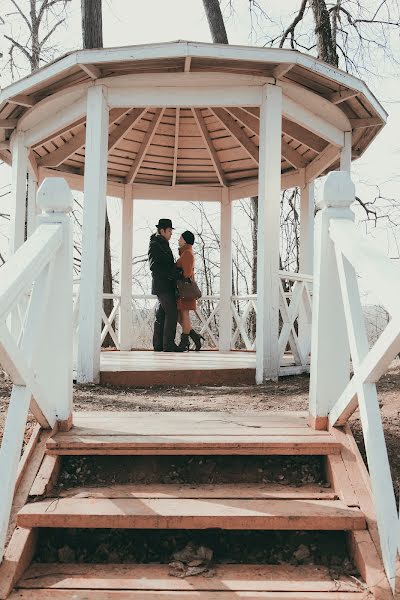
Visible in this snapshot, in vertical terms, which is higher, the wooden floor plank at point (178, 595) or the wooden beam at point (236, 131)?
the wooden beam at point (236, 131)

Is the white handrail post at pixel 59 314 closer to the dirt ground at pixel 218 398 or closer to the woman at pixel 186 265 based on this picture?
the dirt ground at pixel 218 398

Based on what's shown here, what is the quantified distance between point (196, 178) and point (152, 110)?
199cm

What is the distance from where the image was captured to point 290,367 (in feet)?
21.9

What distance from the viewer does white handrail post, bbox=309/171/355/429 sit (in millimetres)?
3266

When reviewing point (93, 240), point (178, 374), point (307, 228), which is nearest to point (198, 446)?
point (178, 374)

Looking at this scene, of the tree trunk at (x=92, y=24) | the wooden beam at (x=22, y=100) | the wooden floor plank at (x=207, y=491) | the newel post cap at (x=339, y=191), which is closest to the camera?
the wooden floor plank at (x=207, y=491)

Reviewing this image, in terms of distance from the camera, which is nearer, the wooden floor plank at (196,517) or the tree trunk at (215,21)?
the wooden floor plank at (196,517)

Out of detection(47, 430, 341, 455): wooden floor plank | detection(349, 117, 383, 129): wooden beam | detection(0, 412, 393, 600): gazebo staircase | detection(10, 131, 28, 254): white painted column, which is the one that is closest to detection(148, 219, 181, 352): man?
detection(10, 131, 28, 254): white painted column

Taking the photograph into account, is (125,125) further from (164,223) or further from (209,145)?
(164,223)

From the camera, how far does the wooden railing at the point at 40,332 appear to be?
2.55m

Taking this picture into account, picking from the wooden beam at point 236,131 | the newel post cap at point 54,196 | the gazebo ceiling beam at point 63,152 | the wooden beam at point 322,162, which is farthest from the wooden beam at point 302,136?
the newel post cap at point 54,196

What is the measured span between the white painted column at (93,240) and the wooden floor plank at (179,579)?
354cm

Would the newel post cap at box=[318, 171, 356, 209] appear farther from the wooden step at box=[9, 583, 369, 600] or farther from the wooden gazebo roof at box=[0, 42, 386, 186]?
the wooden gazebo roof at box=[0, 42, 386, 186]

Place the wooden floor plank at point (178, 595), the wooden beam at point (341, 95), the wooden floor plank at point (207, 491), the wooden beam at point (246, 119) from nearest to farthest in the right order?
the wooden floor plank at point (178, 595), the wooden floor plank at point (207, 491), the wooden beam at point (341, 95), the wooden beam at point (246, 119)
